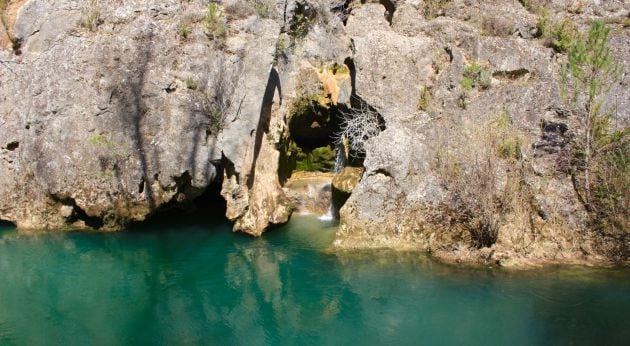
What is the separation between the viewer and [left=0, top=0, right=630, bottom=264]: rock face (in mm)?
11711

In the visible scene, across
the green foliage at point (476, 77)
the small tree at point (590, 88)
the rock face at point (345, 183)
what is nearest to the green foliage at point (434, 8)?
the green foliage at point (476, 77)

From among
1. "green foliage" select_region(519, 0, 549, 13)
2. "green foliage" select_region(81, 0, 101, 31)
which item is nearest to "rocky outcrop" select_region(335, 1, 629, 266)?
"green foliage" select_region(519, 0, 549, 13)

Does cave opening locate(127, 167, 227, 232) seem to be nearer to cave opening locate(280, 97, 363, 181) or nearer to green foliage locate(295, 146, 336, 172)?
cave opening locate(280, 97, 363, 181)

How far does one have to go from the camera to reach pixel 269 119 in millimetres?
14531

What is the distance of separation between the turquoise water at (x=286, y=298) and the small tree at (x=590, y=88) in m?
2.66

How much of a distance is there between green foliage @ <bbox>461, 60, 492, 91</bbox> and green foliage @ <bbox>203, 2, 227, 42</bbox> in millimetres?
6795

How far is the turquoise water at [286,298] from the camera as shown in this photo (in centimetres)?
860

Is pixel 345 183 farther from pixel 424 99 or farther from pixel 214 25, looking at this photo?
pixel 214 25

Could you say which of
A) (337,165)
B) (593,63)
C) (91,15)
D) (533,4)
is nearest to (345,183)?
(337,165)

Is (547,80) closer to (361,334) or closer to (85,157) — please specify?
(361,334)

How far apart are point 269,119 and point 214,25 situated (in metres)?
3.07

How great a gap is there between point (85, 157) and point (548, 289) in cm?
1157

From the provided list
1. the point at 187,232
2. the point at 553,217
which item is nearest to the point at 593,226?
the point at 553,217

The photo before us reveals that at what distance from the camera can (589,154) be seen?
11.3 m
